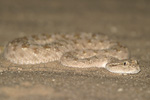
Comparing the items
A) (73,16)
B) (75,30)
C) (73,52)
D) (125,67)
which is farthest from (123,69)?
(73,16)

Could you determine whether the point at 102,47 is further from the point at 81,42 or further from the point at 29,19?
the point at 29,19

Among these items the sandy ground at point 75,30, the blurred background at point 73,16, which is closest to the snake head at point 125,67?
the sandy ground at point 75,30

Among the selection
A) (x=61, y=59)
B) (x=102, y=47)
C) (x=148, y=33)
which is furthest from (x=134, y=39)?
(x=61, y=59)

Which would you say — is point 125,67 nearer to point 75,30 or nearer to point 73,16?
point 75,30

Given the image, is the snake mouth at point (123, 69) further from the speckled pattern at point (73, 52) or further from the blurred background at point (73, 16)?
the blurred background at point (73, 16)

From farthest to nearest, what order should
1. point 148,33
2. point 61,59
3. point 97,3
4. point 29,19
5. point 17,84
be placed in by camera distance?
point 97,3, point 29,19, point 148,33, point 61,59, point 17,84

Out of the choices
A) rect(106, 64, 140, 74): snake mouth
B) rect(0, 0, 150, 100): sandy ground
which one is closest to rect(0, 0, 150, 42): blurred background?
rect(0, 0, 150, 100): sandy ground
